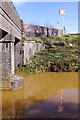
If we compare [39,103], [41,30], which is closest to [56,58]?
[39,103]

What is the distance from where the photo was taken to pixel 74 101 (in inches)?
256

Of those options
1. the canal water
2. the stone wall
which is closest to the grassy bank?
the canal water

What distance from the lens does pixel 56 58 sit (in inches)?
667

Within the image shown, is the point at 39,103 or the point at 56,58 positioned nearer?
the point at 39,103

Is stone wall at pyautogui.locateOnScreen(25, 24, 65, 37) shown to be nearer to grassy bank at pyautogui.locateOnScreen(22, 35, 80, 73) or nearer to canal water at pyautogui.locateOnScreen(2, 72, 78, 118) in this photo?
grassy bank at pyautogui.locateOnScreen(22, 35, 80, 73)

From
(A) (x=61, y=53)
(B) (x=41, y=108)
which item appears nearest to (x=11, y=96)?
(B) (x=41, y=108)

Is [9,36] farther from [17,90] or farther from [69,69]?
[69,69]

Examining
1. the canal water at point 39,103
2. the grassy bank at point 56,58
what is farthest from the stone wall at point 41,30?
the canal water at point 39,103

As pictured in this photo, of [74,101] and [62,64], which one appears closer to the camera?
[74,101]

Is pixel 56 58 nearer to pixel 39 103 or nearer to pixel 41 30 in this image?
pixel 39 103

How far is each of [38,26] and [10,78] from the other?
2304cm

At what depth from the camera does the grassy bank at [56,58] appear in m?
14.6

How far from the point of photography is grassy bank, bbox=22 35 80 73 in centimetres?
1459

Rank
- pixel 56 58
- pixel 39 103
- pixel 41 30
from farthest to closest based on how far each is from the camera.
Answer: pixel 41 30, pixel 56 58, pixel 39 103
